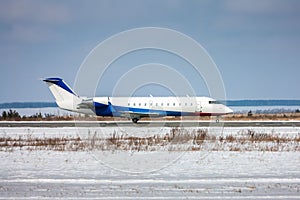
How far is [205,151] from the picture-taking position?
18.6 metres

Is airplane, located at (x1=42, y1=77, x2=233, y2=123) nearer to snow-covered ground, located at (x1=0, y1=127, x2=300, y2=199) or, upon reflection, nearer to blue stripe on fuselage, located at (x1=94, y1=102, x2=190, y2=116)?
blue stripe on fuselage, located at (x1=94, y1=102, x2=190, y2=116)

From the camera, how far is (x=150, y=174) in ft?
42.2

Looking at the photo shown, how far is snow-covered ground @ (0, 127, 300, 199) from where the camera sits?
387 inches

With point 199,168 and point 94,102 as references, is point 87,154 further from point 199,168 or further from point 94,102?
point 94,102

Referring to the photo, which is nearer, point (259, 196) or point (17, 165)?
point (259, 196)

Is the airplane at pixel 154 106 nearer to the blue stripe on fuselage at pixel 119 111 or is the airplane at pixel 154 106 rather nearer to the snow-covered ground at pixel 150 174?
the blue stripe on fuselage at pixel 119 111

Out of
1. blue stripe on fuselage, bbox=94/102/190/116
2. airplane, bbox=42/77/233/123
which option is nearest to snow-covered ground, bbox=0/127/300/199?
airplane, bbox=42/77/233/123

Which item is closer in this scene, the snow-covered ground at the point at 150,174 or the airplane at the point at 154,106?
the snow-covered ground at the point at 150,174

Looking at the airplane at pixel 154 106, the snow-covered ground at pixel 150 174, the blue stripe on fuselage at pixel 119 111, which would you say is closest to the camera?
the snow-covered ground at pixel 150 174

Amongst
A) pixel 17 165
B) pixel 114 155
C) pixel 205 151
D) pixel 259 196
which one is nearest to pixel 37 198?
pixel 259 196

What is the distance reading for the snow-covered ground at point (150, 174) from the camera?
984 cm

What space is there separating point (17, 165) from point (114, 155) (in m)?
3.99

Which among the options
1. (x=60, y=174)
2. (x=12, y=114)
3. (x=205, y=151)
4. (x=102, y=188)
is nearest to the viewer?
(x=102, y=188)

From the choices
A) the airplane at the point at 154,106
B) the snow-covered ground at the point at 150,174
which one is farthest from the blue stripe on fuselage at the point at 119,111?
the snow-covered ground at the point at 150,174
